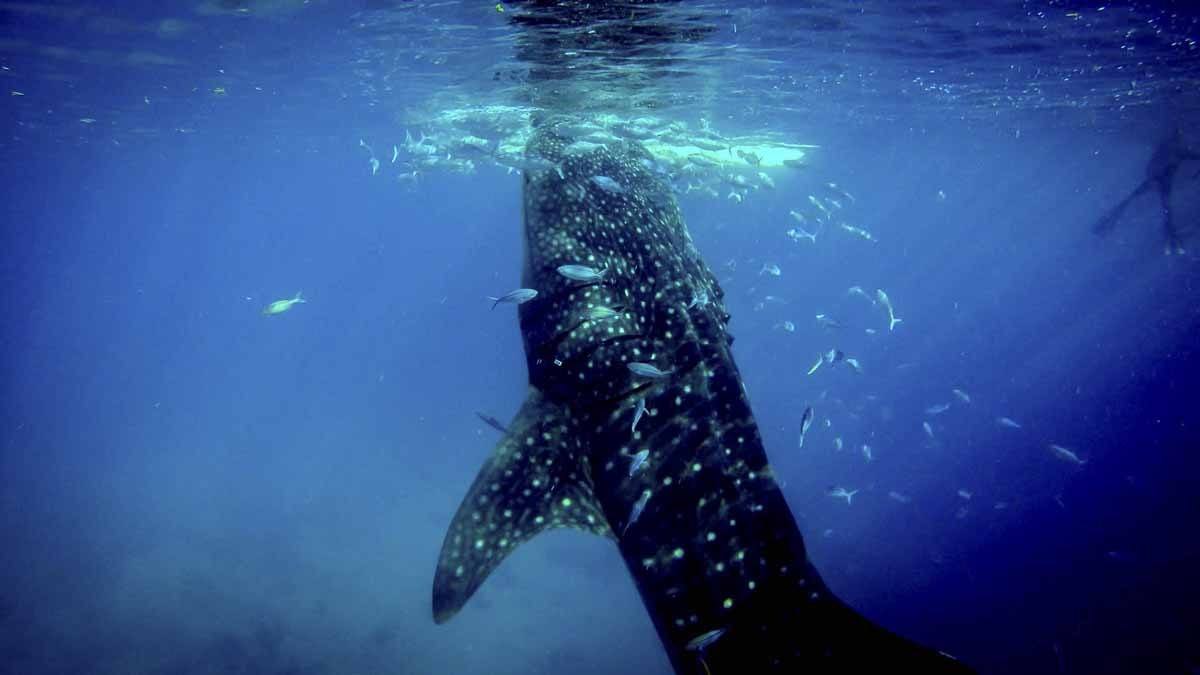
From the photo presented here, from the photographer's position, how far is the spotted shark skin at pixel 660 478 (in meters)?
2.60

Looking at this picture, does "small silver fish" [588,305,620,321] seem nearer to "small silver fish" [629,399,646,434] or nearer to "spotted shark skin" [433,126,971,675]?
"spotted shark skin" [433,126,971,675]

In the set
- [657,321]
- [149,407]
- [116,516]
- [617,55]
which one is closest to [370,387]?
[149,407]

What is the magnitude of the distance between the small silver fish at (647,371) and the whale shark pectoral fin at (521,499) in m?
0.47

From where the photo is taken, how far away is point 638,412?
3.10m

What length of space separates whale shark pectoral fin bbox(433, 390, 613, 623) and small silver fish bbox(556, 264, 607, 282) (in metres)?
0.80

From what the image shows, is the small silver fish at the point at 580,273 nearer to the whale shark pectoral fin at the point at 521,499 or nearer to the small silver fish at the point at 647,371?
the small silver fish at the point at 647,371

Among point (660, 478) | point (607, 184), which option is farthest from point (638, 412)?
point (607, 184)

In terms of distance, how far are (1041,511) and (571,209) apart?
27.1m

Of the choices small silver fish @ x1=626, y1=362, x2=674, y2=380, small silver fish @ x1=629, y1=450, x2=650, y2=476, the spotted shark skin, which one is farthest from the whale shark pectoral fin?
small silver fish @ x1=626, y1=362, x2=674, y2=380

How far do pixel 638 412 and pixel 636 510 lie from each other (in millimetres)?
500

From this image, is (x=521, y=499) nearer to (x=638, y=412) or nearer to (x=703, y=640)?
(x=638, y=412)

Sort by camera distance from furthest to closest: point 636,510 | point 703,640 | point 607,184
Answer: point 607,184 < point 636,510 < point 703,640

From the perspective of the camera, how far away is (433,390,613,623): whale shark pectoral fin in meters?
2.98

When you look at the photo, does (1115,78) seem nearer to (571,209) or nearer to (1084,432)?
(571,209)
